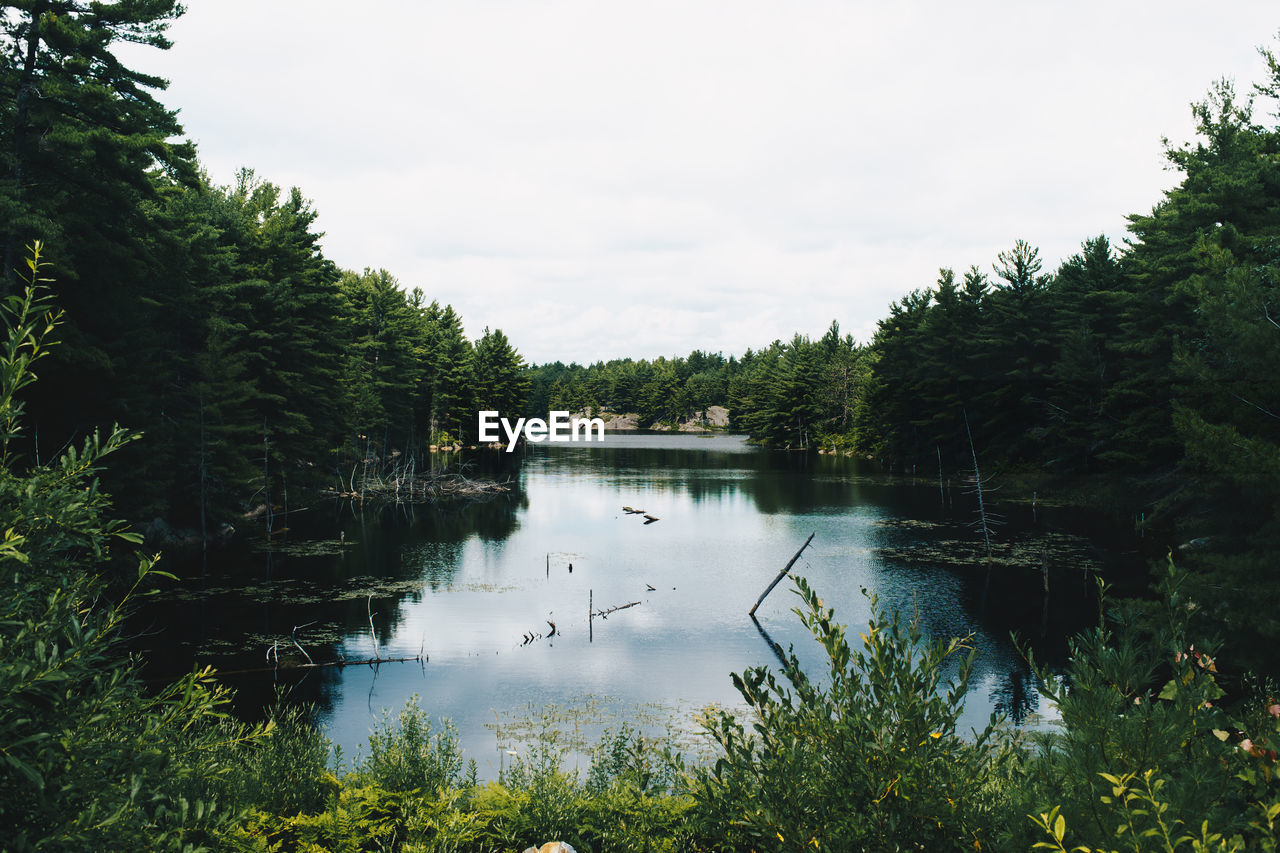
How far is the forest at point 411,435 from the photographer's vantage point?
13.0 ft

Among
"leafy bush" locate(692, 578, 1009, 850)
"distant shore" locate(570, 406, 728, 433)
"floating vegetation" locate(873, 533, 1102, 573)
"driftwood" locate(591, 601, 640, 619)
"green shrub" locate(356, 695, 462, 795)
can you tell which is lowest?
"driftwood" locate(591, 601, 640, 619)

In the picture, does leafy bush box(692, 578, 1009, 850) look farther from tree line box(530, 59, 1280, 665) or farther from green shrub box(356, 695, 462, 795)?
tree line box(530, 59, 1280, 665)

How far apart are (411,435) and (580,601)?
41.8 m

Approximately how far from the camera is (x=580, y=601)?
87.7 ft

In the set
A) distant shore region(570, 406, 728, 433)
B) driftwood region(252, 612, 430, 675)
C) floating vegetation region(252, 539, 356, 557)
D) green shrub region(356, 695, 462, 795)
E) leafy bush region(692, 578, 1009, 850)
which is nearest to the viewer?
leafy bush region(692, 578, 1009, 850)

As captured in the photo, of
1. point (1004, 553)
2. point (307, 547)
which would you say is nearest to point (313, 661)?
point (307, 547)

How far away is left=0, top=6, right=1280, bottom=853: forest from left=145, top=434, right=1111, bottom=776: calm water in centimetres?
155

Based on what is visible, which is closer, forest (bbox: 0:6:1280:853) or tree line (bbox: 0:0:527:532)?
forest (bbox: 0:6:1280:853)

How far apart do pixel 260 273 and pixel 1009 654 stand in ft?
127

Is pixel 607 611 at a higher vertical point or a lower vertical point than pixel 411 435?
lower

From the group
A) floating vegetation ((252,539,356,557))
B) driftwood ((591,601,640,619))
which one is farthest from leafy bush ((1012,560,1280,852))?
A: floating vegetation ((252,539,356,557))

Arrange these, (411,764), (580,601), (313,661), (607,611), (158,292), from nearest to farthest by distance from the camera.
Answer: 1. (411,764)
2. (313,661)
3. (607,611)
4. (580,601)
5. (158,292)

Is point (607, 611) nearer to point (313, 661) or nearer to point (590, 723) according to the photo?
point (590, 723)

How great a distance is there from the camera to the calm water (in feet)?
59.0
